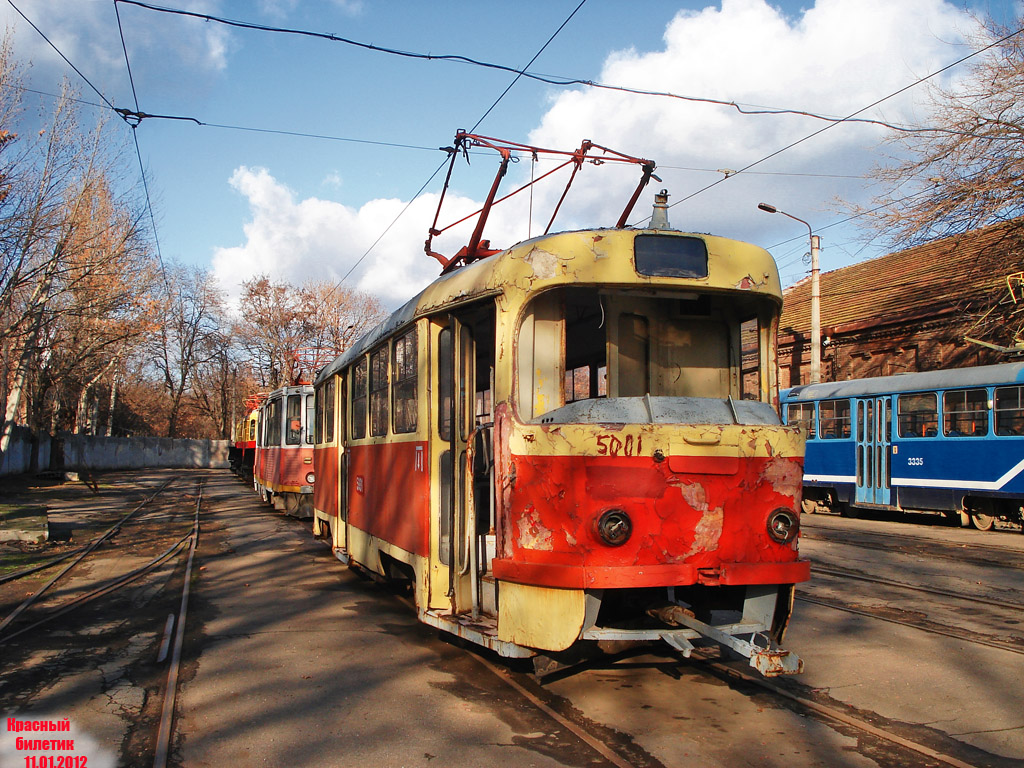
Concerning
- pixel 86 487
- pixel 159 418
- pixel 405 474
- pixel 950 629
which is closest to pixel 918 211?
pixel 950 629

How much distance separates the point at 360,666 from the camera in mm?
6199

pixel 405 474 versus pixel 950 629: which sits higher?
pixel 405 474

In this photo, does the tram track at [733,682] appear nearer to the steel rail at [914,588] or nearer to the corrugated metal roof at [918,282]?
the steel rail at [914,588]

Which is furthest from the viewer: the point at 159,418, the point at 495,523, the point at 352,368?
the point at 159,418

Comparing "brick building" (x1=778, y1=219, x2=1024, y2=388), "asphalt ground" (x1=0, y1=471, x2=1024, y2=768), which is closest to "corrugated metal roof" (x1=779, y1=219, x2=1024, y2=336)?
"brick building" (x1=778, y1=219, x2=1024, y2=388)

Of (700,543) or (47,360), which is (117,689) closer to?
(700,543)

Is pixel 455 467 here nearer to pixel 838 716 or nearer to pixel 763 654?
pixel 763 654

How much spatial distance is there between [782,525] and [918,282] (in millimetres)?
24606

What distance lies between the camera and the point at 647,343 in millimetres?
5629

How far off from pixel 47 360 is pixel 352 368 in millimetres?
26683

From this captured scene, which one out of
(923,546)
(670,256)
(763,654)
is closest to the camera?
(763,654)

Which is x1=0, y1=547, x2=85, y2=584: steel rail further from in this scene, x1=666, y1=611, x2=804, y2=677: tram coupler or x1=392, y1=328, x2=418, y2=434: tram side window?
x1=666, y1=611, x2=804, y2=677: tram coupler

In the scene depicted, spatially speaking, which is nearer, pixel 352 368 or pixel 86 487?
pixel 352 368

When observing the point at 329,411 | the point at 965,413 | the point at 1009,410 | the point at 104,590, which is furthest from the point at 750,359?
the point at 965,413
